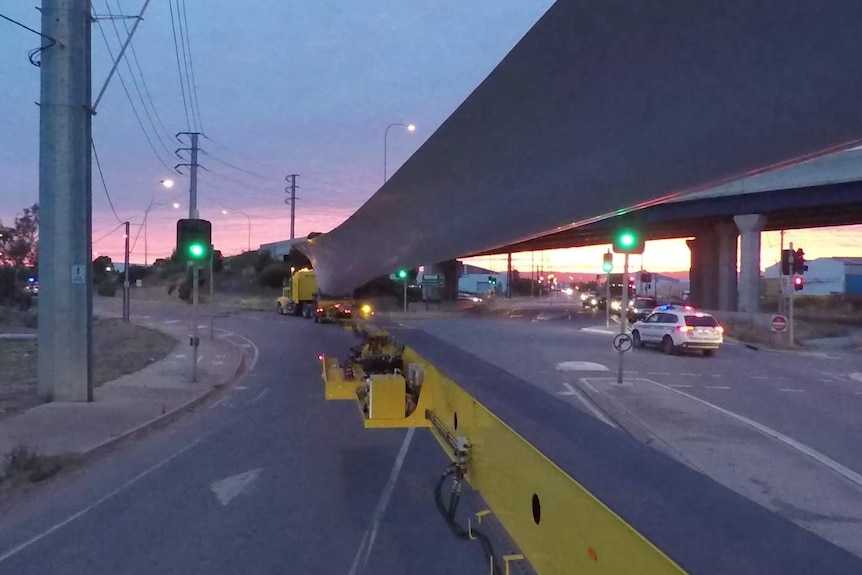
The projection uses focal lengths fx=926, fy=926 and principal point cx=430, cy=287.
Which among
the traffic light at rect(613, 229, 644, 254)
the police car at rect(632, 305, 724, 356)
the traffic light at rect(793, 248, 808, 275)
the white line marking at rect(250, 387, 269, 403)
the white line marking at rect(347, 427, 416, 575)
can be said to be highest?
the traffic light at rect(793, 248, 808, 275)

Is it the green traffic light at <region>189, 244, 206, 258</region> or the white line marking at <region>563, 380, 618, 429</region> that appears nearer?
the white line marking at <region>563, 380, 618, 429</region>

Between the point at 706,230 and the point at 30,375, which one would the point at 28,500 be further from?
the point at 706,230

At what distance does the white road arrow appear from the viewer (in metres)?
9.97

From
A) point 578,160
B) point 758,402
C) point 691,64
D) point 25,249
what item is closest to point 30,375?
point 758,402

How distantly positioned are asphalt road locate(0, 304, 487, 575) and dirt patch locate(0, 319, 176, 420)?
499 centimetres

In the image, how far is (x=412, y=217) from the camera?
12.4 m

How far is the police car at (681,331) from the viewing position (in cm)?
3194

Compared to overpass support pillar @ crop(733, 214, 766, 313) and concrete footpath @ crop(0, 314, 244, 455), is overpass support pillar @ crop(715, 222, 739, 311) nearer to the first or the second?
overpass support pillar @ crop(733, 214, 766, 313)

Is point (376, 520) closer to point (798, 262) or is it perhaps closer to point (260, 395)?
point (260, 395)

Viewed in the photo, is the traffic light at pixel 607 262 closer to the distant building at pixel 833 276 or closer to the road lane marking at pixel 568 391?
the road lane marking at pixel 568 391

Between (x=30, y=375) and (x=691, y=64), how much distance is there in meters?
22.6

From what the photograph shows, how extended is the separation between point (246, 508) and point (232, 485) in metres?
1.21

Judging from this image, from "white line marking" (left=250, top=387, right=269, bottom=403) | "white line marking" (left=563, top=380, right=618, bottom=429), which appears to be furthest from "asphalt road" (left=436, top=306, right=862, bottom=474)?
"white line marking" (left=250, top=387, right=269, bottom=403)

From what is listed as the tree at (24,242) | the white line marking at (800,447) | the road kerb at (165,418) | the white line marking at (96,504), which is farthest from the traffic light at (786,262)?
the tree at (24,242)
